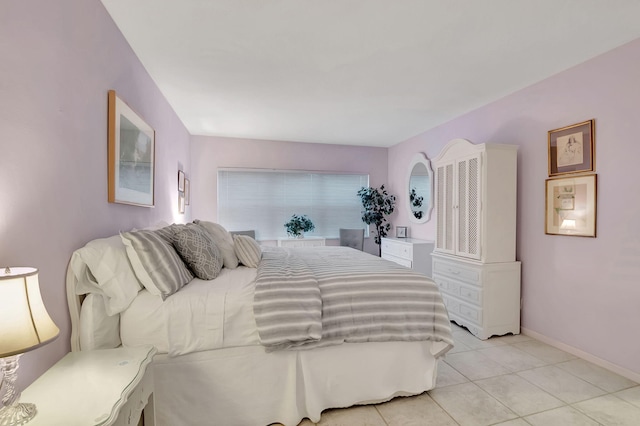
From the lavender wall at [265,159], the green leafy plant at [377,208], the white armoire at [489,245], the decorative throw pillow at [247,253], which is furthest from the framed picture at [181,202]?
the white armoire at [489,245]

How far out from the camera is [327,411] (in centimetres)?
189

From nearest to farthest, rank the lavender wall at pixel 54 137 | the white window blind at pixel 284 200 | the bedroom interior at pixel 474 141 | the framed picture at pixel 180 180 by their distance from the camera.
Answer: the lavender wall at pixel 54 137, the bedroom interior at pixel 474 141, the framed picture at pixel 180 180, the white window blind at pixel 284 200

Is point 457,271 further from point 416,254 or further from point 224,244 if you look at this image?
point 224,244

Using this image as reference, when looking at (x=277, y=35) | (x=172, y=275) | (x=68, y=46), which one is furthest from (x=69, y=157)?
(x=277, y=35)

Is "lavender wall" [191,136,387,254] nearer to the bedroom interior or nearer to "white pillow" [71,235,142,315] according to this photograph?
the bedroom interior

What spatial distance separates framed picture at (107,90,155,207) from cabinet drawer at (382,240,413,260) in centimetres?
329

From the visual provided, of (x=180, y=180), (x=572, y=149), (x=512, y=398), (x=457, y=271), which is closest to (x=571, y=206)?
(x=572, y=149)

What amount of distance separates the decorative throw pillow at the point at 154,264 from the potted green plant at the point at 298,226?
3201 mm

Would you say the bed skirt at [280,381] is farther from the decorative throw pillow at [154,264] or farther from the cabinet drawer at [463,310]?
the cabinet drawer at [463,310]

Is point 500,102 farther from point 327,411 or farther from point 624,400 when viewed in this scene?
point 327,411

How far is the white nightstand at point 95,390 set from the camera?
0.91 meters

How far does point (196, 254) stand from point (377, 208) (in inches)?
154

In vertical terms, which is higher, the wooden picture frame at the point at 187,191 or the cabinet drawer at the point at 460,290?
the wooden picture frame at the point at 187,191

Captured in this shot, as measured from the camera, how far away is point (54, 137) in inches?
54.7
